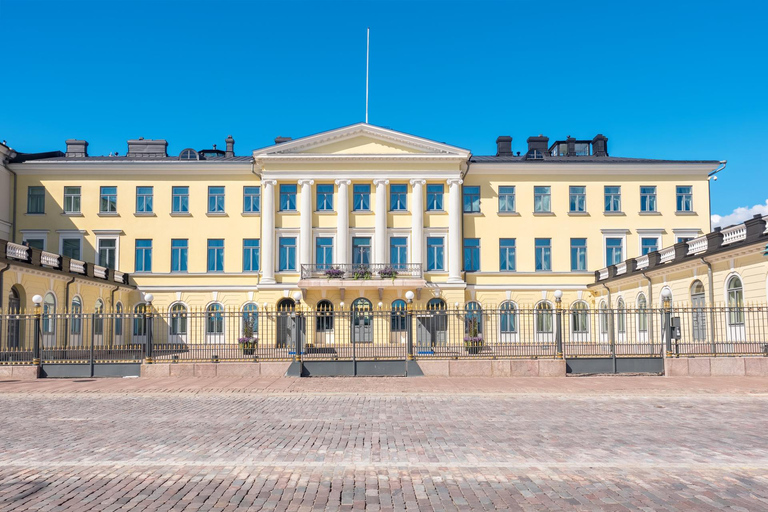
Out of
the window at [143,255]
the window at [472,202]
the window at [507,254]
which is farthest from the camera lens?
the window at [472,202]

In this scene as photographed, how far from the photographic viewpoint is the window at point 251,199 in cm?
4438

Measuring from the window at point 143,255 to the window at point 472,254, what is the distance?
2038 cm

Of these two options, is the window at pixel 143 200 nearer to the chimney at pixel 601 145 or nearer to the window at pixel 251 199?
the window at pixel 251 199

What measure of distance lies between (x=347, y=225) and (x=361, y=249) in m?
1.81

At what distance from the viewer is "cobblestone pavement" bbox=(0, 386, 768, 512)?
273 inches

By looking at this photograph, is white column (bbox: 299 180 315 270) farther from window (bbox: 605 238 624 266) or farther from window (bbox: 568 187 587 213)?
window (bbox: 605 238 624 266)

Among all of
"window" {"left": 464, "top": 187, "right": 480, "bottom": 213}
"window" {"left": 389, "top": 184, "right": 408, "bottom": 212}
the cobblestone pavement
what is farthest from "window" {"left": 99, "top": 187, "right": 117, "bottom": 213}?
the cobblestone pavement

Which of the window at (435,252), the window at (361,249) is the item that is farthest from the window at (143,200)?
the window at (435,252)

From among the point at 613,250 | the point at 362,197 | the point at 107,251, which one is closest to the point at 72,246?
the point at 107,251

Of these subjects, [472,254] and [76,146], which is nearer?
[472,254]

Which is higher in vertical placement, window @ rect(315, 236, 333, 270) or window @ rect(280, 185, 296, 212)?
window @ rect(280, 185, 296, 212)

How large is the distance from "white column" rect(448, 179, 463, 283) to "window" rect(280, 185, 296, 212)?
32.7 feet

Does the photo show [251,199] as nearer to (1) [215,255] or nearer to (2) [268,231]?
(2) [268,231]

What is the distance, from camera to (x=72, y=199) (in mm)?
43875
